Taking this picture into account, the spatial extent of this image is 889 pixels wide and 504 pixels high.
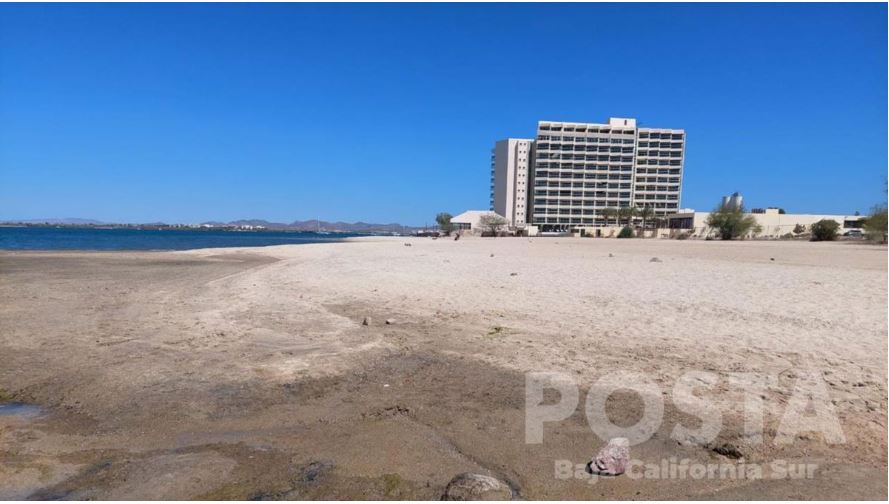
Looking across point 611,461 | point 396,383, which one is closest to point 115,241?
point 396,383

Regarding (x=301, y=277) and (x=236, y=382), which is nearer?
(x=236, y=382)

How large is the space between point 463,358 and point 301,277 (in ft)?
34.2

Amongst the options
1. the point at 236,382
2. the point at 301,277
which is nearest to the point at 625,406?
the point at 236,382

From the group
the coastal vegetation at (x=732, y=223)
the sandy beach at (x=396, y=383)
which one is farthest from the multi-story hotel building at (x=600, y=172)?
the sandy beach at (x=396, y=383)

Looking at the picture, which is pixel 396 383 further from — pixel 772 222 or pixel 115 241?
pixel 772 222

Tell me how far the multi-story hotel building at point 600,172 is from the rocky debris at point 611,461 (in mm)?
133513

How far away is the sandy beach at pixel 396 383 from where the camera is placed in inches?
139

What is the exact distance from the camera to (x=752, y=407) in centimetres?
479

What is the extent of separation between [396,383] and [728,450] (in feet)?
11.6

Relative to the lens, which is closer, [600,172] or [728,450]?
[728,450]

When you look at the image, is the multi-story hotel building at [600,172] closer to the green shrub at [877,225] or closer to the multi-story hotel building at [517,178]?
the multi-story hotel building at [517,178]

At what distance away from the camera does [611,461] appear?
3.62m

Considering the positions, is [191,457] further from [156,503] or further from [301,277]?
[301,277]

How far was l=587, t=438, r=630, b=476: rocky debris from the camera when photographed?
359 centimetres
